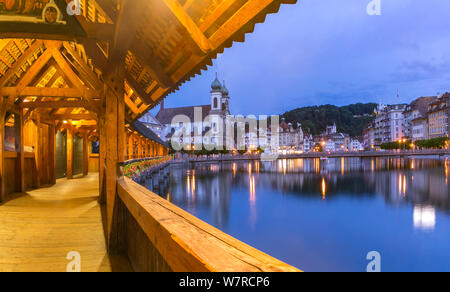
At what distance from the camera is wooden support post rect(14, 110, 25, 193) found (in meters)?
10.0

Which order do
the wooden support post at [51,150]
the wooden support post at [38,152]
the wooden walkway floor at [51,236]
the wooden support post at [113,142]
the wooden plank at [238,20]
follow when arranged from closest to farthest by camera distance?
the wooden plank at [238,20]
the wooden walkway floor at [51,236]
the wooden support post at [113,142]
the wooden support post at [38,152]
the wooden support post at [51,150]

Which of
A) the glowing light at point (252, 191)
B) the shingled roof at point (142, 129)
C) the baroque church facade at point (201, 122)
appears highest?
the baroque church facade at point (201, 122)

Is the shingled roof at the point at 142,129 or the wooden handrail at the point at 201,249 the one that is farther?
the shingled roof at the point at 142,129

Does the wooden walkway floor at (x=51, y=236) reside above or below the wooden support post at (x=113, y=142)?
below

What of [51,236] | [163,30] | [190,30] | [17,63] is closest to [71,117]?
[17,63]

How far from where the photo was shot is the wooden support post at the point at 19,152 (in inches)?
395

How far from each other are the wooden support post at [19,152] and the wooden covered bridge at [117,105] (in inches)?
2.8

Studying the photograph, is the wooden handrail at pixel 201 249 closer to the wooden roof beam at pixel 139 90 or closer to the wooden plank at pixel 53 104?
the wooden roof beam at pixel 139 90

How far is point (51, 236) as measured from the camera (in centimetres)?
550

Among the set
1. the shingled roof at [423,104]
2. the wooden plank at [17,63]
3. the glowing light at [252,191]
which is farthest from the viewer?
the shingled roof at [423,104]

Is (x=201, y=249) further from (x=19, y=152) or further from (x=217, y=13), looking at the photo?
(x=19, y=152)

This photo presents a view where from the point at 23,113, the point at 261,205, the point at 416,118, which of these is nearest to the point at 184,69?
the point at 23,113

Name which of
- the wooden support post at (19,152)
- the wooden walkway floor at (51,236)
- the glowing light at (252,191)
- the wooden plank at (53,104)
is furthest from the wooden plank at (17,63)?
the glowing light at (252,191)

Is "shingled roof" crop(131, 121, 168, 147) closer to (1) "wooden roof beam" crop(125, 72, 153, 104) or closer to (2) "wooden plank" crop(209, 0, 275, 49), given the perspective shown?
(1) "wooden roof beam" crop(125, 72, 153, 104)
